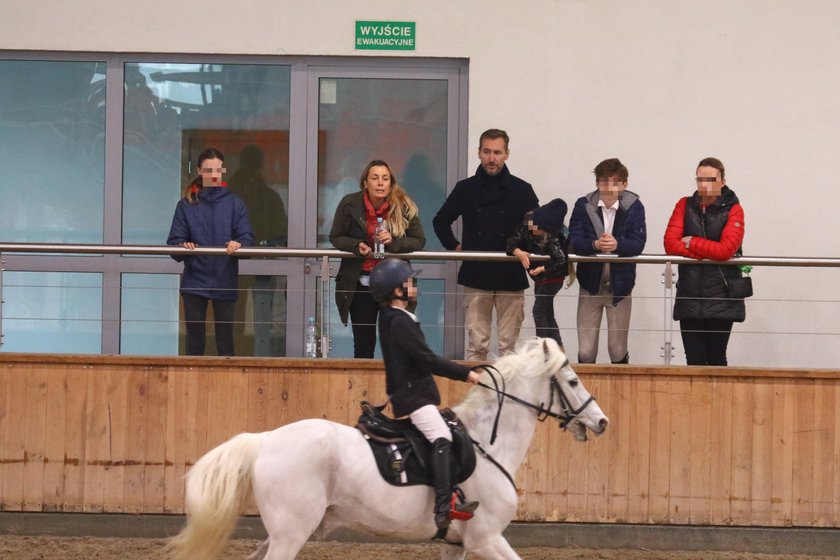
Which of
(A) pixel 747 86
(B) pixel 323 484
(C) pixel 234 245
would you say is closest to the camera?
(B) pixel 323 484

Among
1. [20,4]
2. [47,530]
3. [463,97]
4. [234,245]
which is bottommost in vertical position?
[47,530]

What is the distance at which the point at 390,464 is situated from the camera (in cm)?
647

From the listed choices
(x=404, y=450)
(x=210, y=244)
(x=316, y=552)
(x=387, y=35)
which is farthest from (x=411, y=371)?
(x=387, y=35)

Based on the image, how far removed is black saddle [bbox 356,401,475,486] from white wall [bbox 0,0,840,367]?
3.87 metres

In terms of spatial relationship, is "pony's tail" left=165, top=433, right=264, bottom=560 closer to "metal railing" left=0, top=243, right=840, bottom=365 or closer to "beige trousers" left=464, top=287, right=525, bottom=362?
"metal railing" left=0, top=243, right=840, bottom=365

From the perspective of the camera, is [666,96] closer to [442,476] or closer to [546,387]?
[546,387]

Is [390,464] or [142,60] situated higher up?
[142,60]

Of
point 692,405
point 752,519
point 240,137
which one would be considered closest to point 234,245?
point 240,137

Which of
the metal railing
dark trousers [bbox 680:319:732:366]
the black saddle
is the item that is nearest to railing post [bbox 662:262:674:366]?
the metal railing

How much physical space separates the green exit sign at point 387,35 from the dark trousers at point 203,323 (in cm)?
291

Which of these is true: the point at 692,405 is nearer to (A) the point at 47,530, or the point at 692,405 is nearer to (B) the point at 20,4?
(A) the point at 47,530

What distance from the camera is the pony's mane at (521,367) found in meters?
6.91

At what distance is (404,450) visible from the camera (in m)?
6.52

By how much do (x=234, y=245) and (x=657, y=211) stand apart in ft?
12.5
